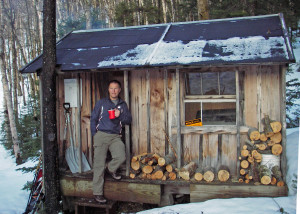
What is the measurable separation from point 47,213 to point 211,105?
4.14 m

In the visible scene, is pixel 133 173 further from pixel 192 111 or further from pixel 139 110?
pixel 192 111

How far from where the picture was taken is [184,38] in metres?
6.31

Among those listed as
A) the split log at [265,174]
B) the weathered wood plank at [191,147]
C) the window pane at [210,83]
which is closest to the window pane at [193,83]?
the window pane at [210,83]

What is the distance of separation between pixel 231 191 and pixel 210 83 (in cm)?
220

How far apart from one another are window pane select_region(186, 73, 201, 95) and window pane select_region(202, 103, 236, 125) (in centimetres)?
34

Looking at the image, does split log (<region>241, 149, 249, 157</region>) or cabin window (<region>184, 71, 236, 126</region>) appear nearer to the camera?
split log (<region>241, 149, 249, 157</region>)

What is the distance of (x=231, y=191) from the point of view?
5504mm

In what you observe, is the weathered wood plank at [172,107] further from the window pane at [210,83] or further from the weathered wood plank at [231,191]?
the weathered wood plank at [231,191]

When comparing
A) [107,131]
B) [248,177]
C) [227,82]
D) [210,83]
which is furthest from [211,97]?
[107,131]

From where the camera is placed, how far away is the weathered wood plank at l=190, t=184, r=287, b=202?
17.5 feet

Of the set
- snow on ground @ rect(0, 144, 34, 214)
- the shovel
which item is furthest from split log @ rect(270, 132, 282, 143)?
snow on ground @ rect(0, 144, 34, 214)

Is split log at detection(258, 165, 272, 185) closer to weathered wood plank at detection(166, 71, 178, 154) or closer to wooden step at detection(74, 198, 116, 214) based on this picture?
weathered wood plank at detection(166, 71, 178, 154)

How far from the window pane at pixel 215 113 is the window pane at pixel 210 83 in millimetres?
273

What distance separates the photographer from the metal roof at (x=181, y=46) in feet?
17.0
